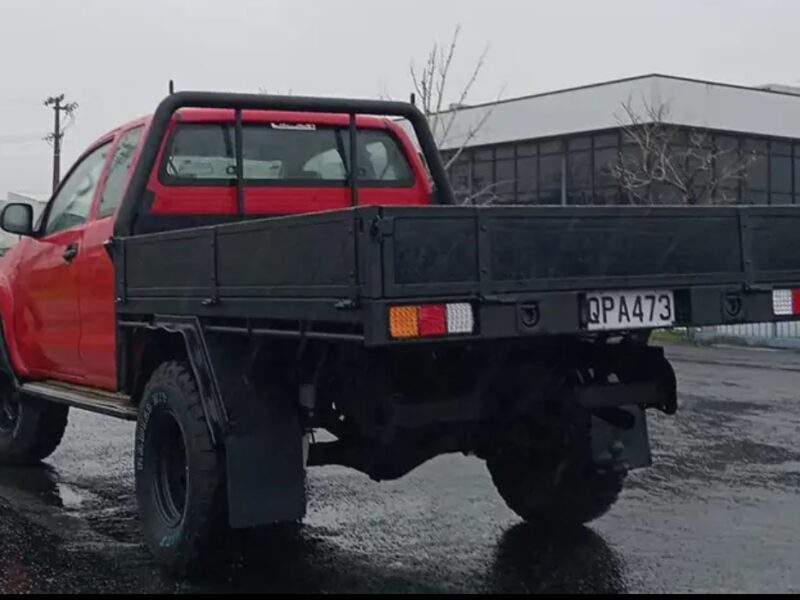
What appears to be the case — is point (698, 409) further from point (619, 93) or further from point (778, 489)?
point (619, 93)

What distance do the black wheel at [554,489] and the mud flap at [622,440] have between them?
187 mm

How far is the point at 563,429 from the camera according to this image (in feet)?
18.1

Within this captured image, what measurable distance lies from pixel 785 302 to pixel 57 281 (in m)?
4.35

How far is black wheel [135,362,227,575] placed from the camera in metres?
5.15

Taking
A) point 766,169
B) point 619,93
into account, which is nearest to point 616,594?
point 619,93

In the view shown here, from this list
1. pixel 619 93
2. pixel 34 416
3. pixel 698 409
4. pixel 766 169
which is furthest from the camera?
pixel 766 169

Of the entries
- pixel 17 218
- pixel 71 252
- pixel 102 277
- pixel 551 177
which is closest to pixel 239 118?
pixel 102 277

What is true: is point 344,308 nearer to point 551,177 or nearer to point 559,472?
point 559,472

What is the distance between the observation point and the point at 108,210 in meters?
6.56

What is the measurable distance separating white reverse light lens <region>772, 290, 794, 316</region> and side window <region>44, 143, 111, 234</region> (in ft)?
13.1

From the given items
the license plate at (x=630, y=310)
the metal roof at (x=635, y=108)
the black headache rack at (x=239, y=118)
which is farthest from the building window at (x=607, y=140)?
the license plate at (x=630, y=310)

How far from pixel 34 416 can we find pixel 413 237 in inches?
190

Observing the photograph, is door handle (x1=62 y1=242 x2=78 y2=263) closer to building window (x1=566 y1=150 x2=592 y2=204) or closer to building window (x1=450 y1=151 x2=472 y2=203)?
building window (x1=566 y1=150 x2=592 y2=204)

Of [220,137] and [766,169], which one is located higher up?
[766,169]
